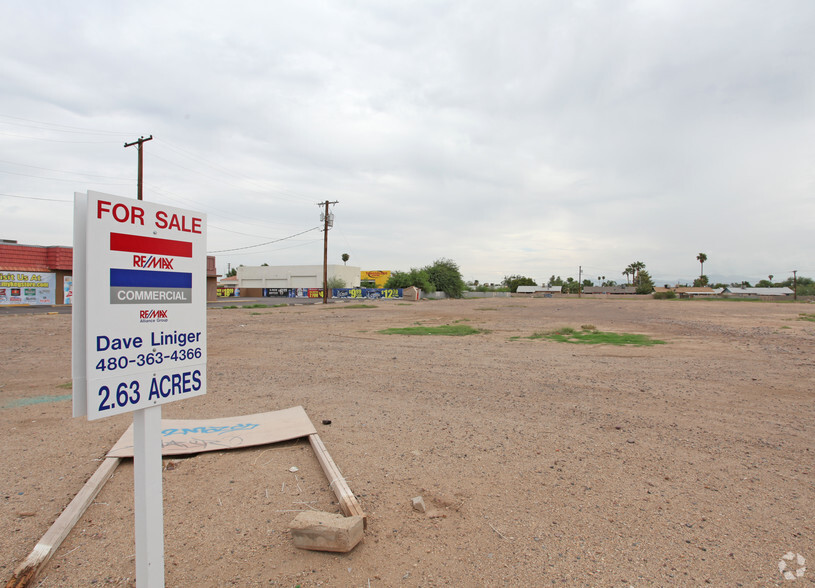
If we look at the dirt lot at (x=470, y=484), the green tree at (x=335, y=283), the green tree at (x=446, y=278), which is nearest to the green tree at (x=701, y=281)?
the green tree at (x=446, y=278)

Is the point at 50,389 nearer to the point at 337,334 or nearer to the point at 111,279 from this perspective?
the point at 111,279

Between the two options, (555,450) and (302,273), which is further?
(302,273)

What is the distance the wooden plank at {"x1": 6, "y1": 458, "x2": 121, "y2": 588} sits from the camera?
2822 mm

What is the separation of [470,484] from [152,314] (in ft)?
10.0

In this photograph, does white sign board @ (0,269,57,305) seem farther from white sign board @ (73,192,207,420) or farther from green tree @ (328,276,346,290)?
green tree @ (328,276,346,290)

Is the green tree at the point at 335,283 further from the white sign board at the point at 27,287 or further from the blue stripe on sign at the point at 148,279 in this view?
the blue stripe on sign at the point at 148,279

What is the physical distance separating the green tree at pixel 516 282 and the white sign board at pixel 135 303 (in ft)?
469

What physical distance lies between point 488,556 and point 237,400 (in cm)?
533

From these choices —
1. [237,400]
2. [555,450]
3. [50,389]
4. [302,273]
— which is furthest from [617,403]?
[302,273]

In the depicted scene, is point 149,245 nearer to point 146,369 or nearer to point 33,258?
point 146,369

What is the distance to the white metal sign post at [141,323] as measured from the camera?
2.30 m

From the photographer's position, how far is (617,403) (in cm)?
707

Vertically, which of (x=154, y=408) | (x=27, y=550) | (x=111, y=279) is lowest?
(x=27, y=550)

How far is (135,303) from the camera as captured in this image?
98.3 inches
